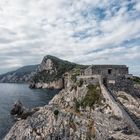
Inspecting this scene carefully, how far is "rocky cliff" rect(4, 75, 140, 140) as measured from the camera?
157 feet

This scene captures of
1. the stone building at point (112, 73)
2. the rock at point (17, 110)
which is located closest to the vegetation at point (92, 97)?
the stone building at point (112, 73)

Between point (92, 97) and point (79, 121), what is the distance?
7557mm

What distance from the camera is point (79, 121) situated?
5416cm

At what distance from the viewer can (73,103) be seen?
6662 centimetres

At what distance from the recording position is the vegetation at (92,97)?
57.9m

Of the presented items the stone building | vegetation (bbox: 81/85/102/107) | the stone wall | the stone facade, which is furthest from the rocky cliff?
the stone facade

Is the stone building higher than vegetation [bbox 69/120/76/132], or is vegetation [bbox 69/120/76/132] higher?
the stone building

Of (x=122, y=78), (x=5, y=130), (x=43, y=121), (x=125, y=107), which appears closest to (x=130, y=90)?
(x=122, y=78)

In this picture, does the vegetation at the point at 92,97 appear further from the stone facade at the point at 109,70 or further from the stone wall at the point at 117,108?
the stone facade at the point at 109,70

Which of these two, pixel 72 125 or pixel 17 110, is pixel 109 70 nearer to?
pixel 72 125

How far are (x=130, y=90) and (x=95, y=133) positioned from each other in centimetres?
1823

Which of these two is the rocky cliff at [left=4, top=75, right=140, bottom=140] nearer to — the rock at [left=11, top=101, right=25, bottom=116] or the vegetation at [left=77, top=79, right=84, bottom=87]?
the vegetation at [left=77, top=79, right=84, bottom=87]

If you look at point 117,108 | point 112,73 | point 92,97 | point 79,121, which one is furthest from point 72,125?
point 112,73

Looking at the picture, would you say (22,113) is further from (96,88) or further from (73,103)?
(96,88)
